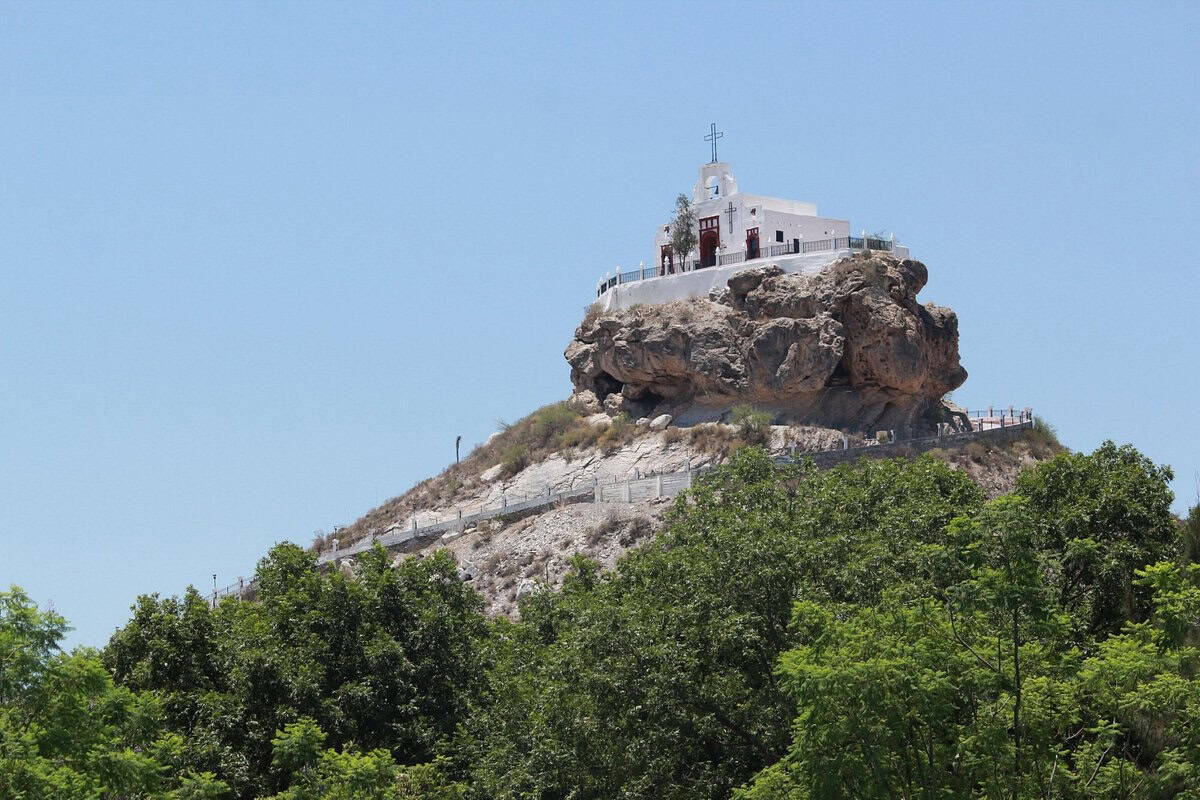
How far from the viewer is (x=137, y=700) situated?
34.5 m

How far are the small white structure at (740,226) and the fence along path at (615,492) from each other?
9701 mm

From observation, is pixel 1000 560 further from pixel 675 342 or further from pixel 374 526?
pixel 374 526

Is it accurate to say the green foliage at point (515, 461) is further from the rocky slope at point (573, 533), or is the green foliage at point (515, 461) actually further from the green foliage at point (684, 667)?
the green foliage at point (684, 667)

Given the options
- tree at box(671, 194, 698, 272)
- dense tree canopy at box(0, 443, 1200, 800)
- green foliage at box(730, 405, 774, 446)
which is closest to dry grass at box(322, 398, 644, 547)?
green foliage at box(730, 405, 774, 446)

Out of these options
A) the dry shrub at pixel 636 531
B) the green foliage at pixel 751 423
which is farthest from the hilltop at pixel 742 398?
the dry shrub at pixel 636 531

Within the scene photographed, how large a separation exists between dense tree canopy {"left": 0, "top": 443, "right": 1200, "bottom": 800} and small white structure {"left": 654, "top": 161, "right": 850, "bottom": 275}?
30033mm

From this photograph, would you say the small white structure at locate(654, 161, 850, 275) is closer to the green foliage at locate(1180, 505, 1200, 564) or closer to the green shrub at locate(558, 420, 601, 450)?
the green shrub at locate(558, 420, 601, 450)

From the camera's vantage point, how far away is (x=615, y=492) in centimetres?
6662

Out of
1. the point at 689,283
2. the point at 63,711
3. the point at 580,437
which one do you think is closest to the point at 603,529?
the point at 580,437

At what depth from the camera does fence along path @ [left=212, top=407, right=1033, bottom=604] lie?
215 feet

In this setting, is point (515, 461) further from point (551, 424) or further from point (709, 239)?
point (709, 239)

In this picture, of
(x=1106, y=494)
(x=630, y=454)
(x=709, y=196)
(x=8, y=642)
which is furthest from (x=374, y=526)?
(x=8, y=642)

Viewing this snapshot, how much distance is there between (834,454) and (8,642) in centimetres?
3923

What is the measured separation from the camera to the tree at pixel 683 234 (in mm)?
77750
